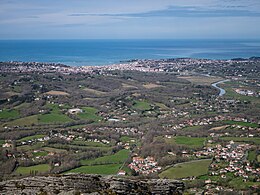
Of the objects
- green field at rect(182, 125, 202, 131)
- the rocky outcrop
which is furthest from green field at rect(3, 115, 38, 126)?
the rocky outcrop

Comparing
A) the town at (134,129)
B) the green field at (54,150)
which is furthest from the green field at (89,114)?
the green field at (54,150)

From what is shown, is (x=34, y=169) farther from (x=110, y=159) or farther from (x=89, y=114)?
(x=89, y=114)

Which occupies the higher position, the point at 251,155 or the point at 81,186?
the point at 81,186

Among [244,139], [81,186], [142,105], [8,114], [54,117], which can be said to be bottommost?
[244,139]

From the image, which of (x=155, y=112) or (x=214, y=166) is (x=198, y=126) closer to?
(x=155, y=112)

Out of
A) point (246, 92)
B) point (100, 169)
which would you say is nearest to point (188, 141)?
point (100, 169)

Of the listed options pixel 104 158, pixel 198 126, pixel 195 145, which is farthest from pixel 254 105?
pixel 104 158

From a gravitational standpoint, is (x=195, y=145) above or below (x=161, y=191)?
below
